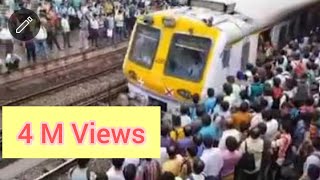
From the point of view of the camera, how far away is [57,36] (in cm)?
1986

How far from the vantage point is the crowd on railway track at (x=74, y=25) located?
17172 mm

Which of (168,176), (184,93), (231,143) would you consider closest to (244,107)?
(231,143)

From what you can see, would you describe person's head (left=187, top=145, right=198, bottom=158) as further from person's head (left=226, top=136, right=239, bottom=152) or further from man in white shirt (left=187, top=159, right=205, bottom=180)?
person's head (left=226, top=136, right=239, bottom=152)

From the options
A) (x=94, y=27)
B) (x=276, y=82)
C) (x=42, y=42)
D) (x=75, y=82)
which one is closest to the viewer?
(x=276, y=82)

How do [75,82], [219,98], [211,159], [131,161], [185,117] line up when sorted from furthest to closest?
[75,82], [219,98], [185,117], [211,159], [131,161]

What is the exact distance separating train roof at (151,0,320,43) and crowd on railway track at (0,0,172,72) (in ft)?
17.8

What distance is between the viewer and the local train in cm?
1181

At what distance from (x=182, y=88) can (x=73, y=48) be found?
821cm

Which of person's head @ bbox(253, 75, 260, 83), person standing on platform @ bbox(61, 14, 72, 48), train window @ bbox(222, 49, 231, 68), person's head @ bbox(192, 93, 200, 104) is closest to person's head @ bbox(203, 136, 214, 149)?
person's head @ bbox(192, 93, 200, 104)

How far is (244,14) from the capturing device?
13938 millimetres

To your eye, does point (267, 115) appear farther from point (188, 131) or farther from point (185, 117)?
point (185, 117)

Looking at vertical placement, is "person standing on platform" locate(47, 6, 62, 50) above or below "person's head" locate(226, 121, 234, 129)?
below

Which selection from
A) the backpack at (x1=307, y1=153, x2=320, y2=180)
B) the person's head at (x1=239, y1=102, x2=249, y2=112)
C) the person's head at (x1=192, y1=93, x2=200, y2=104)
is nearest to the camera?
the backpack at (x1=307, y1=153, x2=320, y2=180)

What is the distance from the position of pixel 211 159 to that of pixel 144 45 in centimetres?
521
